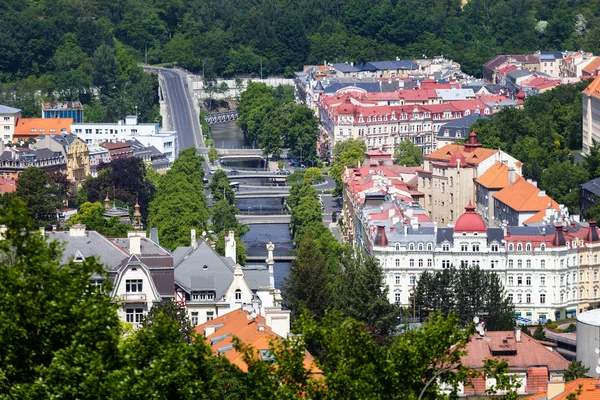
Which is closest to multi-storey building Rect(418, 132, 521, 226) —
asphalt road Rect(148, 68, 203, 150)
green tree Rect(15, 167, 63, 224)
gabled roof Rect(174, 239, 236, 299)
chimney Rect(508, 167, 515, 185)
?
chimney Rect(508, 167, 515, 185)

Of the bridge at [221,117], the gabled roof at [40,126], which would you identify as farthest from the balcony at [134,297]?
the bridge at [221,117]

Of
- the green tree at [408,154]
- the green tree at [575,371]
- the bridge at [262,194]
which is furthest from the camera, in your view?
the green tree at [408,154]

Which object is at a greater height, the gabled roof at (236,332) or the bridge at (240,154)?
the bridge at (240,154)

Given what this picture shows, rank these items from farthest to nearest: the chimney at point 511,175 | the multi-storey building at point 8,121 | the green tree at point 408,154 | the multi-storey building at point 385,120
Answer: the multi-storey building at point 385,120, the multi-storey building at point 8,121, the green tree at point 408,154, the chimney at point 511,175

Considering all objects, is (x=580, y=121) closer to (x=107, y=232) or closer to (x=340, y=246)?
(x=340, y=246)

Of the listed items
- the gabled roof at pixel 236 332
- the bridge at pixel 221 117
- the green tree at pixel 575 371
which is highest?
the bridge at pixel 221 117

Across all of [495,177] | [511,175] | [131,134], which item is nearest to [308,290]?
[511,175]

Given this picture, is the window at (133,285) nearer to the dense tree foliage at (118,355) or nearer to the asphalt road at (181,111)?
the dense tree foliage at (118,355)
